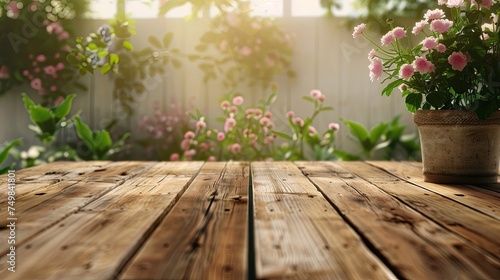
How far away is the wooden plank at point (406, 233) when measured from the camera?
2.30ft

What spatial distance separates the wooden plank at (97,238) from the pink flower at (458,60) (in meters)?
0.81

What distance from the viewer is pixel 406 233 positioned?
87cm

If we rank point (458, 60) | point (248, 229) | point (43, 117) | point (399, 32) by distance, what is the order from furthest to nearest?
point (43, 117) → point (399, 32) → point (458, 60) → point (248, 229)

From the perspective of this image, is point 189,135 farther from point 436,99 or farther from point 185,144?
point 436,99

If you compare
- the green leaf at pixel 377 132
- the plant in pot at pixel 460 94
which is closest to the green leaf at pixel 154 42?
the green leaf at pixel 377 132

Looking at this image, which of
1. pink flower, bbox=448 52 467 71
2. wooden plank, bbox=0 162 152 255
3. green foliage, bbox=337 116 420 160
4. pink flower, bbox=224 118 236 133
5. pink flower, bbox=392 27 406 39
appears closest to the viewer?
wooden plank, bbox=0 162 152 255

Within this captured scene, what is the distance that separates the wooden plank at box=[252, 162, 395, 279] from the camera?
0.68 m

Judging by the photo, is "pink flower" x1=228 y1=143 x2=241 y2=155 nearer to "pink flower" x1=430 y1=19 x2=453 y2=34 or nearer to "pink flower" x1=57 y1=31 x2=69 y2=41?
"pink flower" x1=57 y1=31 x2=69 y2=41

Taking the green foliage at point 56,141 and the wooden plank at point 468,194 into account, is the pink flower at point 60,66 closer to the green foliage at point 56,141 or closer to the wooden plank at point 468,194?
the green foliage at point 56,141

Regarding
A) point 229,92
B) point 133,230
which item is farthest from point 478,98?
point 229,92

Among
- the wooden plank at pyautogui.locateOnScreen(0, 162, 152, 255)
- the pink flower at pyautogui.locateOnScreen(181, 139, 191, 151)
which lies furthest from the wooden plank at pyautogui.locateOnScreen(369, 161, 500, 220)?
the pink flower at pyautogui.locateOnScreen(181, 139, 191, 151)

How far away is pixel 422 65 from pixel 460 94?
167mm

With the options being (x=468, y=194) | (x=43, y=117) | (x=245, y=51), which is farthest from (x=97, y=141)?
(x=468, y=194)

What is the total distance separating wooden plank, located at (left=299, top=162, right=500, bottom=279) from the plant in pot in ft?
0.61
